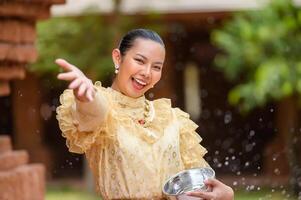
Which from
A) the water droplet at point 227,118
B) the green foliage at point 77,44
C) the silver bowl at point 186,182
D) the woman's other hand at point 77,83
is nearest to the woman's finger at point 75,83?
the woman's other hand at point 77,83

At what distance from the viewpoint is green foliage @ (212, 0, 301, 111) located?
1355cm

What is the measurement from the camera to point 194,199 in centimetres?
432

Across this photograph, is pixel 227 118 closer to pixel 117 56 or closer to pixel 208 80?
pixel 208 80

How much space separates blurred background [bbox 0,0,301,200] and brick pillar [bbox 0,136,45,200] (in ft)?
13.9

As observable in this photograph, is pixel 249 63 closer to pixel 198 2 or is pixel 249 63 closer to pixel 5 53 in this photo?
pixel 198 2

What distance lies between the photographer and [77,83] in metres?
4.01

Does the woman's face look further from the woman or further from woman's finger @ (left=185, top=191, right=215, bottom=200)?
woman's finger @ (left=185, top=191, right=215, bottom=200)

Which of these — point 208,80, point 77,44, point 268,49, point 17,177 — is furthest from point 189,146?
point 208,80

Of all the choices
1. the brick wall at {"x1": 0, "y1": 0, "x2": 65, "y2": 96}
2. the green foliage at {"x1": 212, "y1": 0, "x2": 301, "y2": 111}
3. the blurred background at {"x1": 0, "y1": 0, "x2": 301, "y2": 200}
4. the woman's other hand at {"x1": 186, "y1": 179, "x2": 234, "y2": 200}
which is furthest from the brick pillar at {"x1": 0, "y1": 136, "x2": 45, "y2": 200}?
the green foliage at {"x1": 212, "y1": 0, "x2": 301, "y2": 111}

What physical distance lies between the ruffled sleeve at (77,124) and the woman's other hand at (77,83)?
0.15 metres

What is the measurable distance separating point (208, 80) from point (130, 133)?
12365mm

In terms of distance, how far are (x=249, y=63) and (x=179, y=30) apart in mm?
2532

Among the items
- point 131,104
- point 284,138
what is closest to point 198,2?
point 284,138

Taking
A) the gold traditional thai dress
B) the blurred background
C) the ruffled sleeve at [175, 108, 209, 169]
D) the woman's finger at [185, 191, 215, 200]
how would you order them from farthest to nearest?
the blurred background
the ruffled sleeve at [175, 108, 209, 169]
the gold traditional thai dress
the woman's finger at [185, 191, 215, 200]
